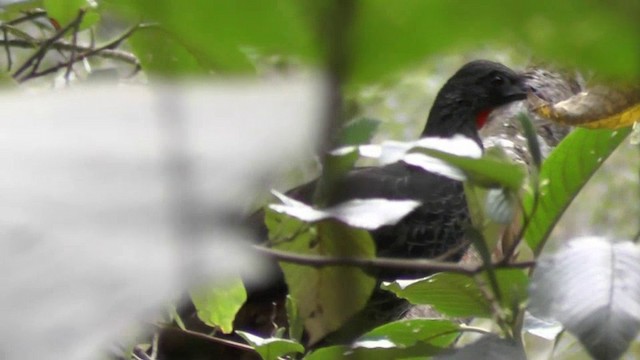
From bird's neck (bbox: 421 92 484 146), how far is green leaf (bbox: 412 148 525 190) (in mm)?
1427

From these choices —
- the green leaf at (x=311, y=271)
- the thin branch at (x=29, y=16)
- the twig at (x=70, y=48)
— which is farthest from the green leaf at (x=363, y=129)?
the thin branch at (x=29, y=16)

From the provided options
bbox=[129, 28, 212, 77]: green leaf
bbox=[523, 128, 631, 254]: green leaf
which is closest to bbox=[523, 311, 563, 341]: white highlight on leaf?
bbox=[523, 128, 631, 254]: green leaf

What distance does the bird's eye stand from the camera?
1961mm

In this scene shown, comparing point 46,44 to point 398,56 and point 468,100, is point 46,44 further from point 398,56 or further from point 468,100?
point 468,100

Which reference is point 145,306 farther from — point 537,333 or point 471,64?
point 471,64

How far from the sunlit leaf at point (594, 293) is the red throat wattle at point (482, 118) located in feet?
4.62

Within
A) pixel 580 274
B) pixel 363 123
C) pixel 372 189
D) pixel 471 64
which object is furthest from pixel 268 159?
pixel 471 64

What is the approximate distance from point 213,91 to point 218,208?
0.11 feet

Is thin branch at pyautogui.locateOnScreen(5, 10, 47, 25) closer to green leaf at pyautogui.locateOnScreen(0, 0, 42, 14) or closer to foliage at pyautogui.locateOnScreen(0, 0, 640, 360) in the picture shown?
green leaf at pyautogui.locateOnScreen(0, 0, 42, 14)

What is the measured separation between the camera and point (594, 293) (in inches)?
24.1

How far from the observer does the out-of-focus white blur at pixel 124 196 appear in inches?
7.5

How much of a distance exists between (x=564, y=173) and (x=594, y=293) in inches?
8.0

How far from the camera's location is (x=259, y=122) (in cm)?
22

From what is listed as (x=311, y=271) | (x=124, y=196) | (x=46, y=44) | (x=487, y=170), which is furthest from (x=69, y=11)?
(x=124, y=196)
